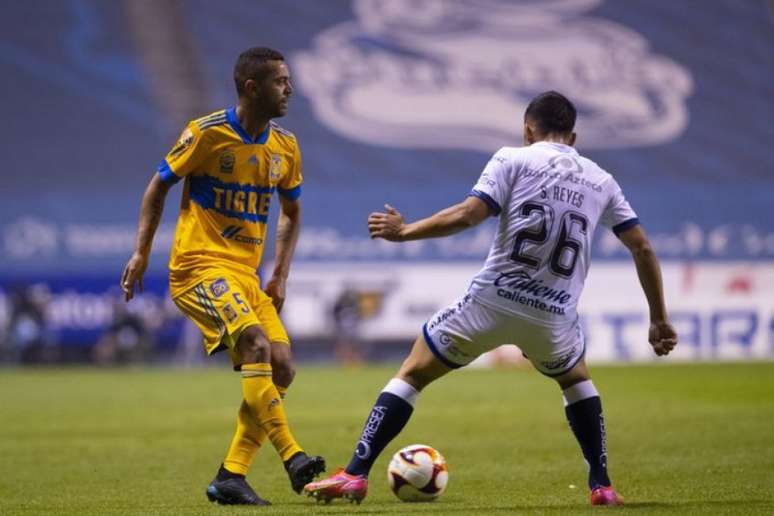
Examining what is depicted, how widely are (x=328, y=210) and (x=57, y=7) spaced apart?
7.98 meters

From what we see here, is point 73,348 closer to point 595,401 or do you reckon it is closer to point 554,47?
point 554,47

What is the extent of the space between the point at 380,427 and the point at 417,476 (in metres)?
0.50

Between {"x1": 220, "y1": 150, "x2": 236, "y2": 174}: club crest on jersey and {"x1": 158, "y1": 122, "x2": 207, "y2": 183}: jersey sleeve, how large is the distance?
0.10m

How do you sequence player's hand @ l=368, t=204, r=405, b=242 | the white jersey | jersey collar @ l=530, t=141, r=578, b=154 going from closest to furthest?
player's hand @ l=368, t=204, r=405, b=242
the white jersey
jersey collar @ l=530, t=141, r=578, b=154

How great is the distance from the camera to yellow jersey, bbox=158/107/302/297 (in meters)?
7.57

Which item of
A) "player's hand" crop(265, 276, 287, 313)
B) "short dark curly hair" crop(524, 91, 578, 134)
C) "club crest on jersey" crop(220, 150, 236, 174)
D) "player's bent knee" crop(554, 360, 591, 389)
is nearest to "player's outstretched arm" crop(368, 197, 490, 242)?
"short dark curly hair" crop(524, 91, 578, 134)

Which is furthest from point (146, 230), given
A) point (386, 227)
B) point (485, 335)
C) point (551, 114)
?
point (551, 114)

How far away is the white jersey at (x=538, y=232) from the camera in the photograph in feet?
22.7

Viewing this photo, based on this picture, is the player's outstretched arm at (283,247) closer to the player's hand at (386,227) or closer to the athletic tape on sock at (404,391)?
the athletic tape on sock at (404,391)

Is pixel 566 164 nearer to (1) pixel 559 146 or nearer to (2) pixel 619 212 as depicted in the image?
(1) pixel 559 146

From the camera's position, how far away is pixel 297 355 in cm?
3073

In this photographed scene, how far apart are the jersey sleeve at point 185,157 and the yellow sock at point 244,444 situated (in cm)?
127

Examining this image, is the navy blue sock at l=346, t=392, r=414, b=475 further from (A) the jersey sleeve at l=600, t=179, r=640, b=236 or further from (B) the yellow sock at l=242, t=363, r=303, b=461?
(A) the jersey sleeve at l=600, t=179, r=640, b=236

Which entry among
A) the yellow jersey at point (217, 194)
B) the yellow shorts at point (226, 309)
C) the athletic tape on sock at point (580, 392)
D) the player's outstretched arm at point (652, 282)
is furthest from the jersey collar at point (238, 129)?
the athletic tape on sock at point (580, 392)
